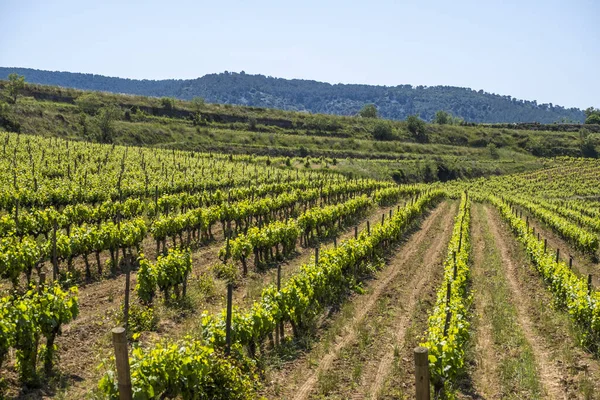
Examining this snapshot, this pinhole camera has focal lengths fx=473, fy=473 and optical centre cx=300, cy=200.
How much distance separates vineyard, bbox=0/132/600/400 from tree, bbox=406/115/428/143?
9902cm

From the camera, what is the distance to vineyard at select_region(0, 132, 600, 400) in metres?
9.52

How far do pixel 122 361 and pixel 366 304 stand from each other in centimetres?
1138

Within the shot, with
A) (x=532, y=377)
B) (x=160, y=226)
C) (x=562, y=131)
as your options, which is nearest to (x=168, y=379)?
(x=532, y=377)

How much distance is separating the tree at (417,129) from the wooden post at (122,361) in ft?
411

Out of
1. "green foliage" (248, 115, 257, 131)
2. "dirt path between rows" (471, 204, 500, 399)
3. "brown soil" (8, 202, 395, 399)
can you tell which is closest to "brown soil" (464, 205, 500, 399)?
"dirt path between rows" (471, 204, 500, 399)

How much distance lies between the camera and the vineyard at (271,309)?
9.52 m

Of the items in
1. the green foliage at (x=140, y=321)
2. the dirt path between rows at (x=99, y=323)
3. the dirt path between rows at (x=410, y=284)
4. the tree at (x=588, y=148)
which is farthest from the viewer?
the tree at (x=588, y=148)

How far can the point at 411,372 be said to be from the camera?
11.6 metres

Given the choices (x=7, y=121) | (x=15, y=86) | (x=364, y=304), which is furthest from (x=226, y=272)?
(x=15, y=86)

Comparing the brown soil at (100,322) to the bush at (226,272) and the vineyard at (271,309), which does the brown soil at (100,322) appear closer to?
the vineyard at (271,309)

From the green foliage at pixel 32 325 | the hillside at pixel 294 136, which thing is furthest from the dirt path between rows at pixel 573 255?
the hillside at pixel 294 136

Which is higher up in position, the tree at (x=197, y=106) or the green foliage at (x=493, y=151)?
the tree at (x=197, y=106)

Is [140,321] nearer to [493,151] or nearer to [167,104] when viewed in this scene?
[167,104]

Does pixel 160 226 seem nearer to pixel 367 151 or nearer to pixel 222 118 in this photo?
pixel 367 151
